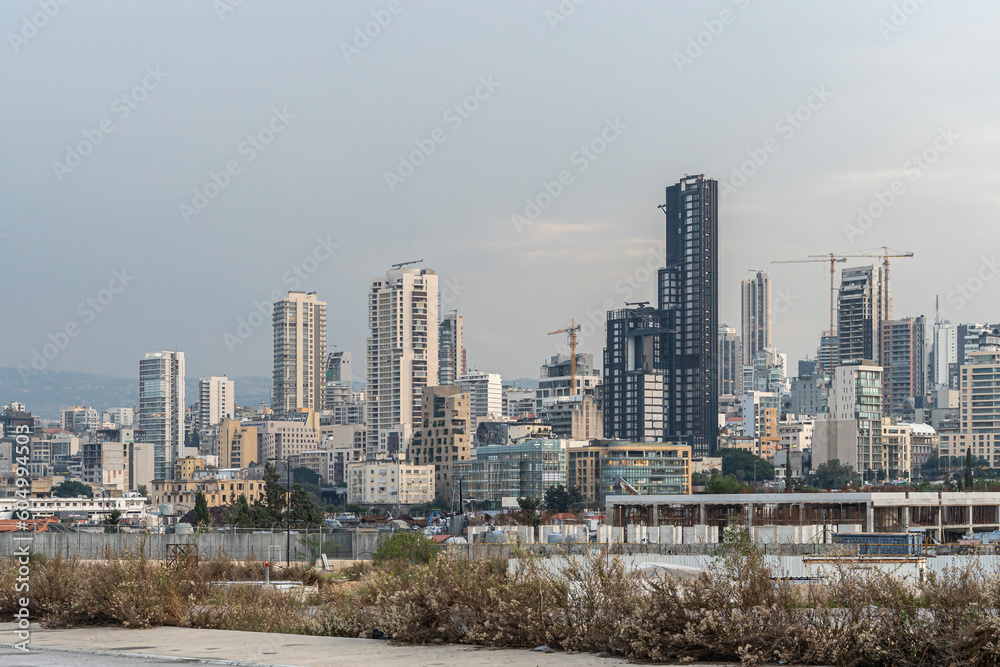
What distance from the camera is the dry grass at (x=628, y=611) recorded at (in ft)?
42.4

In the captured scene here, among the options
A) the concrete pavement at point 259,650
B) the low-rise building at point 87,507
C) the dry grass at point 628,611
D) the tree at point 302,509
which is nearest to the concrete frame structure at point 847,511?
the tree at point 302,509

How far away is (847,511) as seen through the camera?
7525 centimetres

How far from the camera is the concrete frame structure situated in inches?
2948

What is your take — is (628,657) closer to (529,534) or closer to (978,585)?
(978,585)

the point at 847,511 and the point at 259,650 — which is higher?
the point at 259,650

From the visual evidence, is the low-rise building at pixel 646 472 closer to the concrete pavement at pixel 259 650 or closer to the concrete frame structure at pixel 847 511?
the concrete frame structure at pixel 847 511

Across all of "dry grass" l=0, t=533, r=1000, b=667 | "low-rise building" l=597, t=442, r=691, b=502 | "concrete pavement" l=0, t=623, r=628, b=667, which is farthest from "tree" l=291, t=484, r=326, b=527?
"low-rise building" l=597, t=442, r=691, b=502

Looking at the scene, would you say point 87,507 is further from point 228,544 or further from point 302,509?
point 228,544

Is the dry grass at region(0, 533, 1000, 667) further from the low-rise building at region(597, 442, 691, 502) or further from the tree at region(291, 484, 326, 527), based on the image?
the low-rise building at region(597, 442, 691, 502)

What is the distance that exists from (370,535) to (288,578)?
57.3 ft

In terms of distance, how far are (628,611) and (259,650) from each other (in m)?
5.00

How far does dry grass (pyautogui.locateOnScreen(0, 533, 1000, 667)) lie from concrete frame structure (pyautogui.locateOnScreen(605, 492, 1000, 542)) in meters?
58.3

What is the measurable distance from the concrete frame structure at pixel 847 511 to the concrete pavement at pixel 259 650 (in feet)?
195

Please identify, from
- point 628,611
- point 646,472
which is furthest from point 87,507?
point 628,611
